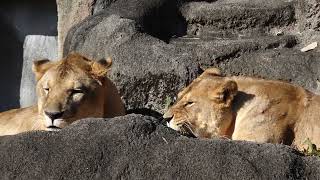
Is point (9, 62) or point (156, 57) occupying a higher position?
point (156, 57)

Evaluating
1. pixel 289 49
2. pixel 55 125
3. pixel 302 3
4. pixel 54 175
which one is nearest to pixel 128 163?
pixel 54 175

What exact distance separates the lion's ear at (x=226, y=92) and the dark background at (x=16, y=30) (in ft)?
18.3

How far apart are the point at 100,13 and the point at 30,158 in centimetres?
393

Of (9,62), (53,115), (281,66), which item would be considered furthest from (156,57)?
(9,62)

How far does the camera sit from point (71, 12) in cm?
915

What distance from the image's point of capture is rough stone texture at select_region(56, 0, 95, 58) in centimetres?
887

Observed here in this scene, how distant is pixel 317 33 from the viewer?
808cm

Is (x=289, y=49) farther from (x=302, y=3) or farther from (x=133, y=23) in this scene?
(x=133, y=23)

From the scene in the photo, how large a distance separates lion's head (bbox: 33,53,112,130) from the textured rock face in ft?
3.12

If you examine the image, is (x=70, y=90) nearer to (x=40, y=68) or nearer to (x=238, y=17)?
(x=40, y=68)

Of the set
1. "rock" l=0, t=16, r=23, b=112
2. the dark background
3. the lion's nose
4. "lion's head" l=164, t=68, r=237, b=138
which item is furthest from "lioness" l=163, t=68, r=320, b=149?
Result: "rock" l=0, t=16, r=23, b=112

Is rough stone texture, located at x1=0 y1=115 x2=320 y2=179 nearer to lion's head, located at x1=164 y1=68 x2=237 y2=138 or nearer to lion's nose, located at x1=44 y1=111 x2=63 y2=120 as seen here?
lion's nose, located at x1=44 y1=111 x2=63 y2=120

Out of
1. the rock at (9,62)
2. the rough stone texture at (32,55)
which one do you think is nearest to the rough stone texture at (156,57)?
the rough stone texture at (32,55)

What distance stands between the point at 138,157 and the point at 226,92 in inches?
64.2
